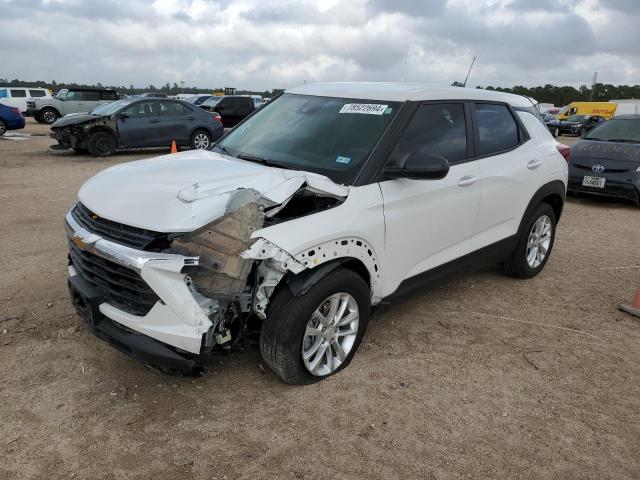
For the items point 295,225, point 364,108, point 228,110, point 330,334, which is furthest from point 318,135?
point 228,110

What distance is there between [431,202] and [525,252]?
190 centimetres

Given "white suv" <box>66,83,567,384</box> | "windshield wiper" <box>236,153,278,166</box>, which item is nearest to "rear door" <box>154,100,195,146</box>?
"white suv" <box>66,83,567,384</box>

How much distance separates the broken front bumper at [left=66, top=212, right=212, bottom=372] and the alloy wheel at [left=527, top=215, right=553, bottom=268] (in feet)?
12.1

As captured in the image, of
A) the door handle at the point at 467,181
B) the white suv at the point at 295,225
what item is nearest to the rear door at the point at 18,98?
the white suv at the point at 295,225

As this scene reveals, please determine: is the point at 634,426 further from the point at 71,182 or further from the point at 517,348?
the point at 71,182

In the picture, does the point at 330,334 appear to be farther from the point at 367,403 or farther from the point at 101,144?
the point at 101,144

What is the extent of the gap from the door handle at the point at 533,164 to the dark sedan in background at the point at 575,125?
2733 cm

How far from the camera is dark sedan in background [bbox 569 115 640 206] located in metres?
9.03

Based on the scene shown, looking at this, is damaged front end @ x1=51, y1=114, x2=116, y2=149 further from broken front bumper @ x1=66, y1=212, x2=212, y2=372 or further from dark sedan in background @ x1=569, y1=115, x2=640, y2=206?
broken front bumper @ x1=66, y1=212, x2=212, y2=372

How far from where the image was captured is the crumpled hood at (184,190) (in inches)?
111

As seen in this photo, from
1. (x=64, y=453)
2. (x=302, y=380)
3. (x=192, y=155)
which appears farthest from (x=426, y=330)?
(x=64, y=453)

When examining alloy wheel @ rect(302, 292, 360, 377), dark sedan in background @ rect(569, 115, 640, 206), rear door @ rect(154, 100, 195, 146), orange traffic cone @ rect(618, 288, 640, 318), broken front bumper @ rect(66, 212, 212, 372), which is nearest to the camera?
broken front bumper @ rect(66, 212, 212, 372)

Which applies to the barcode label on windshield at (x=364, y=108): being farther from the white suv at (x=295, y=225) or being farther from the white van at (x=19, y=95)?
the white van at (x=19, y=95)

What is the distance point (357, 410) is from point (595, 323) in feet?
8.32
